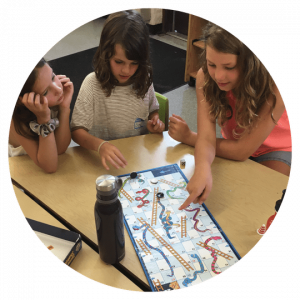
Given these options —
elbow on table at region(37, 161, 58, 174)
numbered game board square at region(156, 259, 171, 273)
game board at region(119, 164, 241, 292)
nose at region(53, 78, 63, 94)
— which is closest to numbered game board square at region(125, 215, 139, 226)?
game board at region(119, 164, 241, 292)

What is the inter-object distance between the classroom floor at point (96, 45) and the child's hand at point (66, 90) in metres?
0.07

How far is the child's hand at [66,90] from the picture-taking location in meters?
0.77

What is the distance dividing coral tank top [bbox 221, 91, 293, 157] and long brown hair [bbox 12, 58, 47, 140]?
493 mm

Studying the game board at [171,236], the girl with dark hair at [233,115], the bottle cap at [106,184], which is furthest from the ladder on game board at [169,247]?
the bottle cap at [106,184]

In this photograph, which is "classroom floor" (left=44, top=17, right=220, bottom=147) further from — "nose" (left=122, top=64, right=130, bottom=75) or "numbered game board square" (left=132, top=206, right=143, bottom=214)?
"numbered game board square" (left=132, top=206, right=143, bottom=214)

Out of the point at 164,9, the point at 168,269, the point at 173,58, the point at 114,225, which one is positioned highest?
the point at 164,9

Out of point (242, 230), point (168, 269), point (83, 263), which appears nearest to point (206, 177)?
point (242, 230)

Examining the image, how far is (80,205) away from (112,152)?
184mm

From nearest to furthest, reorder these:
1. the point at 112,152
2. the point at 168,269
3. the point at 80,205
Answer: the point at 168,269, the point at 80,205, the point at 112,152

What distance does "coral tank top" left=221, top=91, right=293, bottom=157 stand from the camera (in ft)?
2.29

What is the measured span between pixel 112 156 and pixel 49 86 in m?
0.26

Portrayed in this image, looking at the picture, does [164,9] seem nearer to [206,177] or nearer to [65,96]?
[65,96]

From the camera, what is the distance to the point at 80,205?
2.47 feet

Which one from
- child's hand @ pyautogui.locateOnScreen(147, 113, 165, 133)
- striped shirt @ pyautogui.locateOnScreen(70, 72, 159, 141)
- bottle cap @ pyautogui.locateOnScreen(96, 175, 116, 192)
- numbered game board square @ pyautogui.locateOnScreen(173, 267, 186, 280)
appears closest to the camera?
bottle cap @ pyautogui.locateOnScreen(96, 175, 116, 192)
